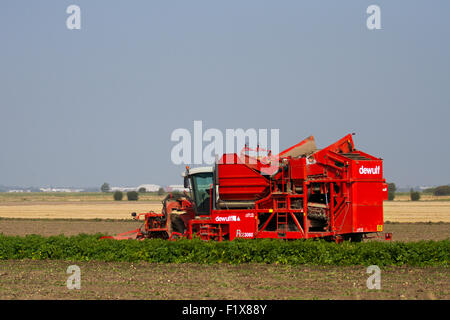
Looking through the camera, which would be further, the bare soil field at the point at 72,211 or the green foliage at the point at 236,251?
the bare soil field at the point at 72,211

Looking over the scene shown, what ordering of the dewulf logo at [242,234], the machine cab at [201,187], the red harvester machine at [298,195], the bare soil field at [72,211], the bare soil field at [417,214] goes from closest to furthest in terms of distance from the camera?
the red harvester machine at [298,195]
the dewulf logo at [242,234]
the machine cab at [201,187]
the bare soil field at [417,214]
the bare soil field at [72,211]

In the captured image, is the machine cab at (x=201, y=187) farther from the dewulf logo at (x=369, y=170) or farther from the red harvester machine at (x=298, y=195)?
the dewulf logo at (x=369, y=170)

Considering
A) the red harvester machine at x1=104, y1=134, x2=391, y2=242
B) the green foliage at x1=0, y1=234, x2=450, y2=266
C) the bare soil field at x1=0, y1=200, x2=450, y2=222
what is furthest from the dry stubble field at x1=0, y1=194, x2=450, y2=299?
the bare soil field at x1=0, y1=200, x2=450, y2=222

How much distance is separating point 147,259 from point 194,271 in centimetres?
238

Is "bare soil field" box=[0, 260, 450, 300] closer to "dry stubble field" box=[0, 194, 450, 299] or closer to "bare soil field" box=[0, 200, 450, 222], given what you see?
"dry stubble field" box=[0, 194, 450, 299]

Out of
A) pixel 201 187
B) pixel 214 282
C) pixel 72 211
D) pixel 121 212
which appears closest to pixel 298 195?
pixel 201 187

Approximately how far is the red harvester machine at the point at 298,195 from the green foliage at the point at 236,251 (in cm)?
139

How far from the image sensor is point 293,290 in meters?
13.4

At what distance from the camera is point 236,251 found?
708 inches

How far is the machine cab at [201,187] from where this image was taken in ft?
70.3

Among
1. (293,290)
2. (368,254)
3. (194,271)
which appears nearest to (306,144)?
(368,254)

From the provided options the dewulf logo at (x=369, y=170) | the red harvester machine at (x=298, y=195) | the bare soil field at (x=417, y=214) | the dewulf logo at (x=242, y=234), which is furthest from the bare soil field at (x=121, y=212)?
the dewulf logo at (x=242, y=234)

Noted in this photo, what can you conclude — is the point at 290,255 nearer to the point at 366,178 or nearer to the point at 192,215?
the point at 366,178

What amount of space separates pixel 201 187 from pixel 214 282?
23.8 feet
